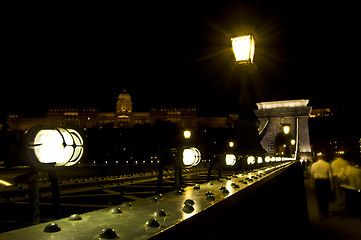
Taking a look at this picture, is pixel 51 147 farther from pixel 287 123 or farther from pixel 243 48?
pixel 287 123

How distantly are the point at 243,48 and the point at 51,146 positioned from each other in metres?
6.01

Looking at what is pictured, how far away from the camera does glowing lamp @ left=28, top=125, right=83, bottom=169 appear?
159 centimetres

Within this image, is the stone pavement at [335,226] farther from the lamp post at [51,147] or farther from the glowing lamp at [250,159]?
the lamp post at [51,147]

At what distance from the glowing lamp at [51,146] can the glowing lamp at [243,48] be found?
582 centimetres

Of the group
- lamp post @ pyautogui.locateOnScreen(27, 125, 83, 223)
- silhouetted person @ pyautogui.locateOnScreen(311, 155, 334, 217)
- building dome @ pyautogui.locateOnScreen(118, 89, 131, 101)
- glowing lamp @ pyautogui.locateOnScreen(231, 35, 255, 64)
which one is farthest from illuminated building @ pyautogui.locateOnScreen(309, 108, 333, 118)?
lamp post @ pyautogui.locateOnScreen(27, 125, 83, 223)

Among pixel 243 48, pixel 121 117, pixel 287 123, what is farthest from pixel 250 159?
pixel 121 117

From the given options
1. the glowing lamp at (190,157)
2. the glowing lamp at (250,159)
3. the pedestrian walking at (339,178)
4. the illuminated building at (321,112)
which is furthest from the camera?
the illuminated building at (321,112)

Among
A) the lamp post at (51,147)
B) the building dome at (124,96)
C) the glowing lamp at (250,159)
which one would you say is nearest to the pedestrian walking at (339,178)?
the glowing lamp at (250,159)

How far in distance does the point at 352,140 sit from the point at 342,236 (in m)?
78.2

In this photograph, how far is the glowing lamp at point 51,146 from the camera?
1.59m

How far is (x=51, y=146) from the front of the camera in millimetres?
1660

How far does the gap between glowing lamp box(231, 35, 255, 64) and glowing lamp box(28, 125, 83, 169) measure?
5816 mm

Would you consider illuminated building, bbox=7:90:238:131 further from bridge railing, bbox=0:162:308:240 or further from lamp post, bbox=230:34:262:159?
bridge railing, bbox=0:162:308:240

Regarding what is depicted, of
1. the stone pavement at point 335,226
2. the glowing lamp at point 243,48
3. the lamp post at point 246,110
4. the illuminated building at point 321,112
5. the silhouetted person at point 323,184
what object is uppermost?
the illuminated building at point 321,112
